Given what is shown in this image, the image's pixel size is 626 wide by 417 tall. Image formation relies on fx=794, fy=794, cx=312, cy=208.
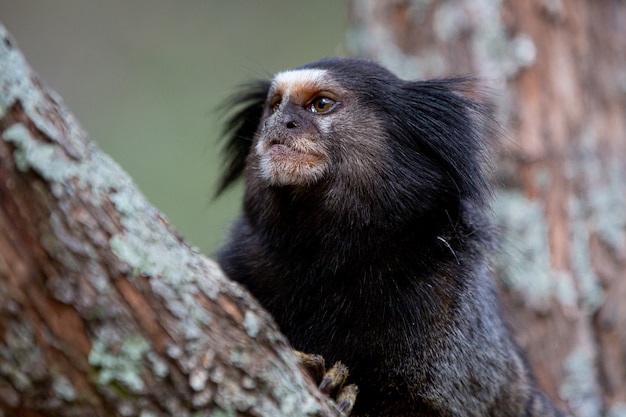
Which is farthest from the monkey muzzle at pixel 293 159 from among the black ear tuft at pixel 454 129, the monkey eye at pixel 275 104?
the black ear tuft at pixel 454 129

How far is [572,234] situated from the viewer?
13.7 ft

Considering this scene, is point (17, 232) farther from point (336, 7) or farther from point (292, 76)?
point (336, 7)

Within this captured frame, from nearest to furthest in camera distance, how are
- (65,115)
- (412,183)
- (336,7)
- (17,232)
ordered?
(17,232), (65,115), (412,183), (336,7)

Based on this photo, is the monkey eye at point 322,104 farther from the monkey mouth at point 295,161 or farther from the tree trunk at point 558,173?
the tree trunk at point 558,173

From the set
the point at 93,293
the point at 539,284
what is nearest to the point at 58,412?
the point at 93,293

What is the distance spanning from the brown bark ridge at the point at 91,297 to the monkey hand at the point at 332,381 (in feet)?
1.68

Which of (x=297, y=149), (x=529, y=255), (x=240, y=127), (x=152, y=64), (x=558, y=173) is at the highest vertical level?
(x=558, y=173)

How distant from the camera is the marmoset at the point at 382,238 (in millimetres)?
2908

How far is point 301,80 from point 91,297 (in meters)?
1.55

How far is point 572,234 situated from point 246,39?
4.95 metres

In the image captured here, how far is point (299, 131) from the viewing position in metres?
3.03

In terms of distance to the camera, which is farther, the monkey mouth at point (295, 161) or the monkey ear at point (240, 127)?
the monkey ear at point (240, 127)

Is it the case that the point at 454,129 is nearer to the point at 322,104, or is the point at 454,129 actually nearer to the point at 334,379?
the point at 322,104

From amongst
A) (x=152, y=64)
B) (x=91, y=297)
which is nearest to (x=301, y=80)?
(x=91, y=297)
